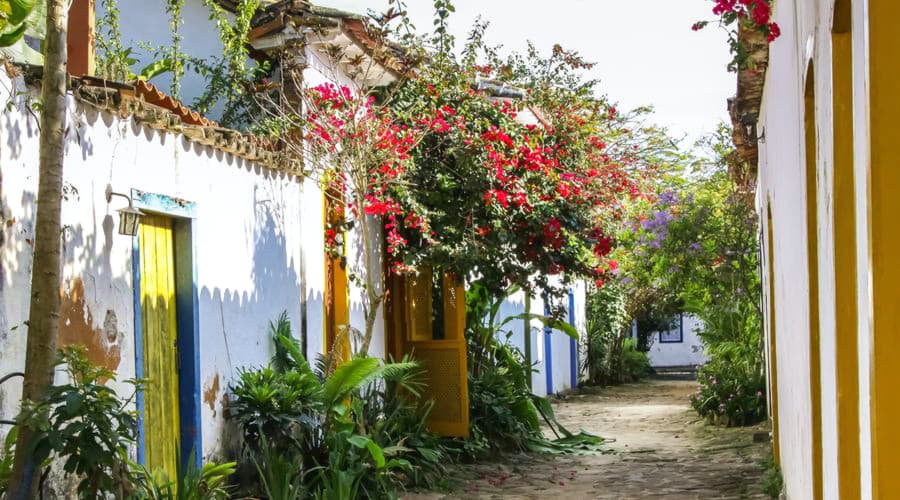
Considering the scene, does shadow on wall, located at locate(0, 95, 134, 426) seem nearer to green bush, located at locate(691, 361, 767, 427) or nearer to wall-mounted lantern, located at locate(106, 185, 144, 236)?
Answer: wall-mounted lantern, located at locate(106, 185, 144, 236)

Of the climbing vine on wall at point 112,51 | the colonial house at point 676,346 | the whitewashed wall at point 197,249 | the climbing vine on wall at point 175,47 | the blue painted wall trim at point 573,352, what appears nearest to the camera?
the whitewashed wall at point 197,249

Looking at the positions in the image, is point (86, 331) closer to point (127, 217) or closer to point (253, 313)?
point (127, 217)

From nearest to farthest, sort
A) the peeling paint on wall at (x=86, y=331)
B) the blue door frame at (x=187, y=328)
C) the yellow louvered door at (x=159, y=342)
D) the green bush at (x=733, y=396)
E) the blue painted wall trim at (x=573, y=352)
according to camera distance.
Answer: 1. the peeling paint on wall at (x=86, y=331)
2. the yellow louvered door at (x=159, y=342)
3. the blue door frame at (x=187, y=328)
4. the green bush at (x=733, y=396)
5. the blue painted wall trim at (x=573, y=352)

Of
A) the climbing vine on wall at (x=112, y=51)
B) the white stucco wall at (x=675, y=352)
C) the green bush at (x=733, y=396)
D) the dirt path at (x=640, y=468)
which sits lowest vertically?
the white stucco wall at (x=675, y=352)

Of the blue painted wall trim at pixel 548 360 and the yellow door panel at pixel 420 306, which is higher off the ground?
the yellow door panel at pixel 420 306

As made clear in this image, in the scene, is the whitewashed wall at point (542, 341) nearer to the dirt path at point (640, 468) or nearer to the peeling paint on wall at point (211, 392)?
the dirt path at point (640, 468)

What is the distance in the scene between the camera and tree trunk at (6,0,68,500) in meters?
4.77

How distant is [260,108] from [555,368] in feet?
40.9

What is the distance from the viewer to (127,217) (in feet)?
21.3

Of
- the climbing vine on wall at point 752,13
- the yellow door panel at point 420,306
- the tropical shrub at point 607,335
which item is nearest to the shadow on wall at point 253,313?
the yellow door panel at point 420,306

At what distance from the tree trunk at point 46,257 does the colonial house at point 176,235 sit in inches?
19.6

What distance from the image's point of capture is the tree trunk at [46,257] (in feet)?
15.7

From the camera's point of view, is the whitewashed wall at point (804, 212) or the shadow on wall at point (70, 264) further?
the shadow on wall at point (70, 264)

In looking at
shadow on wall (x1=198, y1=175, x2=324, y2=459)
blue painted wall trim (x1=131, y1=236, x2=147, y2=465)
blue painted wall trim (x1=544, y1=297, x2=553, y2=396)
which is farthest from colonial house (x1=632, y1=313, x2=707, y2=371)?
blue painted wall trim (x1=131, y1=236, x2=147, y2=465)
